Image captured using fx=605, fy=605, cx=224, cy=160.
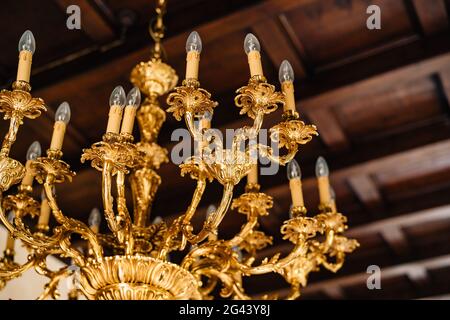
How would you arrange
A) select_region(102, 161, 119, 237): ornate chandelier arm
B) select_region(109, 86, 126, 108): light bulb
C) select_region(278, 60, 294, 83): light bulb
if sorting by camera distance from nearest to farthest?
1. select_region(102, 161, 119, 237): ornate chandelier arm
2. select_region(109, 86, 126, 108): light bulb
3. select_region(278, 60, 294, 83): light bulb

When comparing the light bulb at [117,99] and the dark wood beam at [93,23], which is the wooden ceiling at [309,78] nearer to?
the dark wood beam at [93,23]

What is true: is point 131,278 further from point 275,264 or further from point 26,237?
point 275,264


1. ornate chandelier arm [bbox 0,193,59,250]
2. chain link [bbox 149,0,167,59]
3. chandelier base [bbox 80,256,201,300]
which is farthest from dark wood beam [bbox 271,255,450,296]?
Result: ornate chandelier arm [bbox 0,193,59,250]

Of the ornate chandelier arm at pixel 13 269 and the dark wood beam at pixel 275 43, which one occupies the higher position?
the dark wood beam at pixel 275 43

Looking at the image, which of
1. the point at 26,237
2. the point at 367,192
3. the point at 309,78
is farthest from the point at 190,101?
the point at 367,192

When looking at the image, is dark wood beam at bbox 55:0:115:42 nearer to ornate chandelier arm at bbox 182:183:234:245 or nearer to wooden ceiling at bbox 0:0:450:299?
wooden ceiling at bbox 0:0:450:299

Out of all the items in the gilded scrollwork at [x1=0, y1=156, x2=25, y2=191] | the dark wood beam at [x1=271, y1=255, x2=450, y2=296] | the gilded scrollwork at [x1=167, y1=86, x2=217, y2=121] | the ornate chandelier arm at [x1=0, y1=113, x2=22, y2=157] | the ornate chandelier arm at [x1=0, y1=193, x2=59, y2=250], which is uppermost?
the dark wood beam at [x1=271, y1=255, x2=450, y2=296]

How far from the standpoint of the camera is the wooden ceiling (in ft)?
9.25

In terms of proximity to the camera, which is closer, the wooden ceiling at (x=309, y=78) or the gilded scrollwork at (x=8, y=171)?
the gilded scrollwork at (x=8, y=171)

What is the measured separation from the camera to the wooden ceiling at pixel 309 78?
2.82 meters

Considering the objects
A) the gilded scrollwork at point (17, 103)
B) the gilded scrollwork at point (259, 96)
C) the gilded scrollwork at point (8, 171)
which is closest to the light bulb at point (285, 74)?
the gilded scrollwork at point (259, 96)
